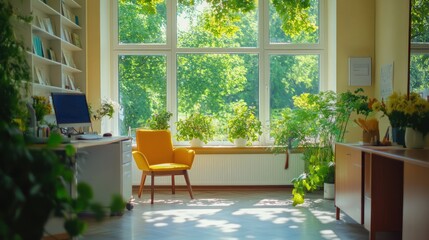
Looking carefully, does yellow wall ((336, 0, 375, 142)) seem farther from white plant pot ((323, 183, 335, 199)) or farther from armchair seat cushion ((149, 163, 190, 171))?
armchair seat cushion ((149, 163, 190, 171))

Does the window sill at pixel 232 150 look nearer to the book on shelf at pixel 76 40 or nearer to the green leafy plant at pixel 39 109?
the book on shelf at pixel 76 40

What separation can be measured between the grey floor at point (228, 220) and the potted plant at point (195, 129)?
88 cm

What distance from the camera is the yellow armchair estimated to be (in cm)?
545

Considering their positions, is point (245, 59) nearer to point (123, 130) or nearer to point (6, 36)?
point (123, 130)

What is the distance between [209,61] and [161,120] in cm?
128

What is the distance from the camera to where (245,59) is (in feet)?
22.5

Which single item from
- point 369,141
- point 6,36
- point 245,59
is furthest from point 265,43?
point 6,36

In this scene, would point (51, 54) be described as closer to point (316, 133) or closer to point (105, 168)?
point (105, 168)

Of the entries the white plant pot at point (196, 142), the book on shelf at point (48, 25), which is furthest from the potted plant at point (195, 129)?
the book on shelf at point (48, 25)

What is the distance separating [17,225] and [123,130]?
6.24 metres

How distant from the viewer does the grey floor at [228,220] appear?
3.89 metres

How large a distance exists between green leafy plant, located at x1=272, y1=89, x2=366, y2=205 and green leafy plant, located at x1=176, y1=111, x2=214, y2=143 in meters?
0.98

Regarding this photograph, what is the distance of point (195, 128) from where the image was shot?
6.43m

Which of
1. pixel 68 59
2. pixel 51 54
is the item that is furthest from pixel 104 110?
pixel 51 54
